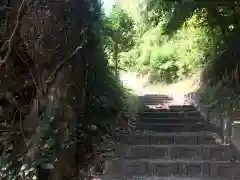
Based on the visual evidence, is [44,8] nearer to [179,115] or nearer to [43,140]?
[43,140]

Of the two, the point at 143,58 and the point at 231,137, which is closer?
the point at 231,137

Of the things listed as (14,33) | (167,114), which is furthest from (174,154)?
(14,33)

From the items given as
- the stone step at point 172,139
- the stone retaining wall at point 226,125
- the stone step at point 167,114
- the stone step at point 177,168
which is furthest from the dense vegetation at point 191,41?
the stone step at point 177,168

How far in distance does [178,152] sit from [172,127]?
1.25 meters

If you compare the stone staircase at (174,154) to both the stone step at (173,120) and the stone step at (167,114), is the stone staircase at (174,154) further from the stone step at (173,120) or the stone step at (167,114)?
the stone step at (167,114)

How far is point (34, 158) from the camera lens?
316 centimetres

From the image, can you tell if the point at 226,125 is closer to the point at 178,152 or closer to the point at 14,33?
the point at 178,152

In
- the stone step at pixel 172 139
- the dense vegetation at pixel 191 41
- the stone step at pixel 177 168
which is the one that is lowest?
the stone step at pixel 177 168

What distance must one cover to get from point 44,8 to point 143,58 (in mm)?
11163

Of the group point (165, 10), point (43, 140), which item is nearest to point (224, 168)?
point (43, 140)

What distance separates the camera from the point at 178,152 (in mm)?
5086

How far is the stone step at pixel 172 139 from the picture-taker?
549 centimetres

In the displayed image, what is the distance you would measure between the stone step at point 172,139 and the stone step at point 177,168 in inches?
30.1

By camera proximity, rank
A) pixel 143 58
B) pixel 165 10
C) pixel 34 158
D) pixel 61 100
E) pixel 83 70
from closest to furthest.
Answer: pixel 34 158
pixel 61 100
pixel 83 70
pixel 165 10
pixel 143 58
